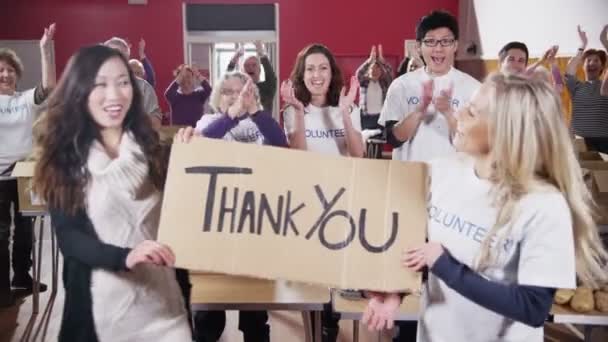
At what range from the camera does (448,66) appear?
248 centimetres

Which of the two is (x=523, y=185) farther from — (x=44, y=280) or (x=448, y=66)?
(x=44, y=280)

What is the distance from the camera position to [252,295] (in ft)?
6.22

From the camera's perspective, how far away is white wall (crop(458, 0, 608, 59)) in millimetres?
5238

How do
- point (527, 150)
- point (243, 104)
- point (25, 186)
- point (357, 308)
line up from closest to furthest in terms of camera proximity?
point (527, 150)
point (357, 308)
point (243, 104)
point (25, 186)

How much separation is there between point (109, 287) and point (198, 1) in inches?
318

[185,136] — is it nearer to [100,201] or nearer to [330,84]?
[100,201]

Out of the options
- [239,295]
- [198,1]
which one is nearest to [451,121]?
[239,295]

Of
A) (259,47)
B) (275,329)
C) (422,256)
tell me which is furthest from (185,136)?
(259,47)

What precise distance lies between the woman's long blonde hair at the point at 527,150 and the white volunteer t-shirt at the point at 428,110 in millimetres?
1191

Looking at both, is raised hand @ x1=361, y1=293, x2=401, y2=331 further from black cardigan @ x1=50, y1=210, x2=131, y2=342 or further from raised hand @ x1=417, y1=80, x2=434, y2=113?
raised hand @ x1=417, y1=80, x2=434, y2=113

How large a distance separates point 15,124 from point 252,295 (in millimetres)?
2052

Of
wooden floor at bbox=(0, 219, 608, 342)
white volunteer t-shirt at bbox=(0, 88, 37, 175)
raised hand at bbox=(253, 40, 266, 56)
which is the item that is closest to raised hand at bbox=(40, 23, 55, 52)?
white volunteer t-shirt at bbox=(0, 88, 37, 175)

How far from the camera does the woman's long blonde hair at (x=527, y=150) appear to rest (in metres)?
1.13

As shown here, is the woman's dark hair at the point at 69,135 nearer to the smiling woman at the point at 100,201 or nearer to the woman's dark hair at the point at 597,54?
the smiling woman at the point at 100,201
